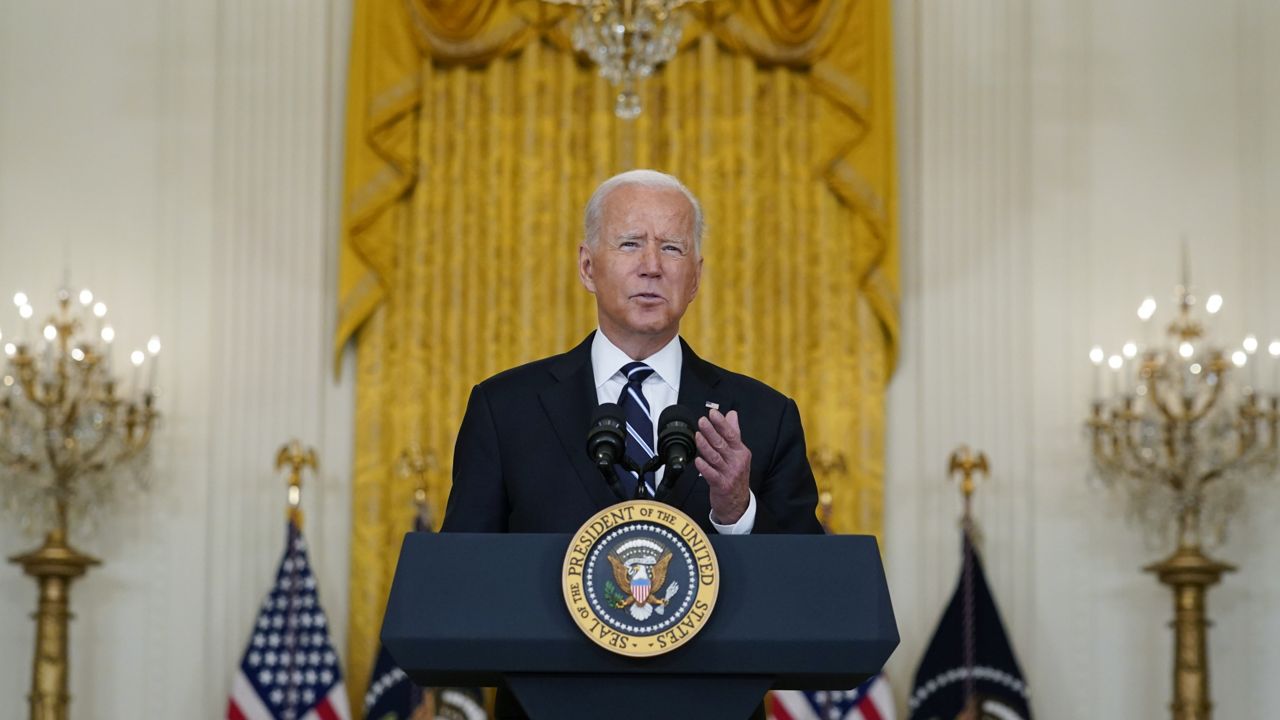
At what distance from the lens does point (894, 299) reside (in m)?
8.88

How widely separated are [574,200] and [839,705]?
2786 millimetres

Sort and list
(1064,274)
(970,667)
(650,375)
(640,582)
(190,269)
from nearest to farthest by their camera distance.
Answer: (640,582) < (650,375) < (970,667) < (190,269) < (1064,274)

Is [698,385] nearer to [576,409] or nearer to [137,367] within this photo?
[576,409]

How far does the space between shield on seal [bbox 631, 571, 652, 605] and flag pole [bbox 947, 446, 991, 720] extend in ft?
19.5

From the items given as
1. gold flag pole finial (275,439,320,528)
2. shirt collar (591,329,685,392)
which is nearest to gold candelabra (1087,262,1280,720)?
gold flag pole finial (275,439,320,528)

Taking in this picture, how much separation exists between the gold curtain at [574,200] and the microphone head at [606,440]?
19.8ft

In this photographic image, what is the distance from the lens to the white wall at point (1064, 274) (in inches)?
338

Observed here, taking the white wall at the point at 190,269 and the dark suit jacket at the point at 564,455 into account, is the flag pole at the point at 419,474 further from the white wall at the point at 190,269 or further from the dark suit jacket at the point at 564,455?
the dark suit jacket at the point at 564,455

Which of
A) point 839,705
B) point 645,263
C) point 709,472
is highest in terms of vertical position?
point 645,263

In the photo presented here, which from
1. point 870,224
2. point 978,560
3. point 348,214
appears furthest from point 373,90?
point 978,560

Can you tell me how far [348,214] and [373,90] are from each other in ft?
2.08

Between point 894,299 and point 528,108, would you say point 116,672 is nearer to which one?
point 528,108

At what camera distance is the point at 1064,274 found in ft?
29.3

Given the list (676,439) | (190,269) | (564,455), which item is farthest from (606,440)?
(190,269)
